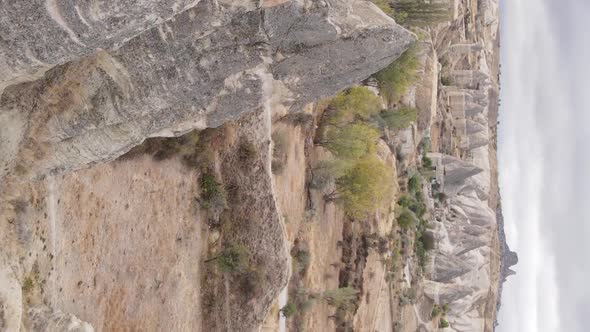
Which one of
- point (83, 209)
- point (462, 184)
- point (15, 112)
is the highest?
point (462, 184)

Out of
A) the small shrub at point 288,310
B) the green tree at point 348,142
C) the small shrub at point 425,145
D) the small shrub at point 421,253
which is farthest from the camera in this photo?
the small shrub at point 425,145

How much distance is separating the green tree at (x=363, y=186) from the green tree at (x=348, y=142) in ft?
3.18

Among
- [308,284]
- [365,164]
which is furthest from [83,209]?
[365,164]

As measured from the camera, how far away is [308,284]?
2638 cm

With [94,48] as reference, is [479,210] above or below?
above

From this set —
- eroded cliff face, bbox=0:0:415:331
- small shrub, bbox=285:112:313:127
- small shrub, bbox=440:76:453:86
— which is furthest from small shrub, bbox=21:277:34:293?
small shrub, bbox=440:76:453:86

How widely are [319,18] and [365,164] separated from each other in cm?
1767

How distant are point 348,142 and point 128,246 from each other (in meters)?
14.1

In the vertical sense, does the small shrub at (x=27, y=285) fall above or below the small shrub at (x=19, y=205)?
below

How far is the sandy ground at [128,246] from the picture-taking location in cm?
1363

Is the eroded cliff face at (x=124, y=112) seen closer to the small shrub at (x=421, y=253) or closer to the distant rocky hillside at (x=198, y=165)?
the distant rocky hillside at (x=198, y=165)

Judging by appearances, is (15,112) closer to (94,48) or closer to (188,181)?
(94,48)

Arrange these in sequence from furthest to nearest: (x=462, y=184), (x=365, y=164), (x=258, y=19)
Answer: (x=462, y=184) → (x=365, y=164) → (x=258, y=19)

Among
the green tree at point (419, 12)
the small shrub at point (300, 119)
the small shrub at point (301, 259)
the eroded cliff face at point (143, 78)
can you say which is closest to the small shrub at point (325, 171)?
the small shrub at point (300, 119)
